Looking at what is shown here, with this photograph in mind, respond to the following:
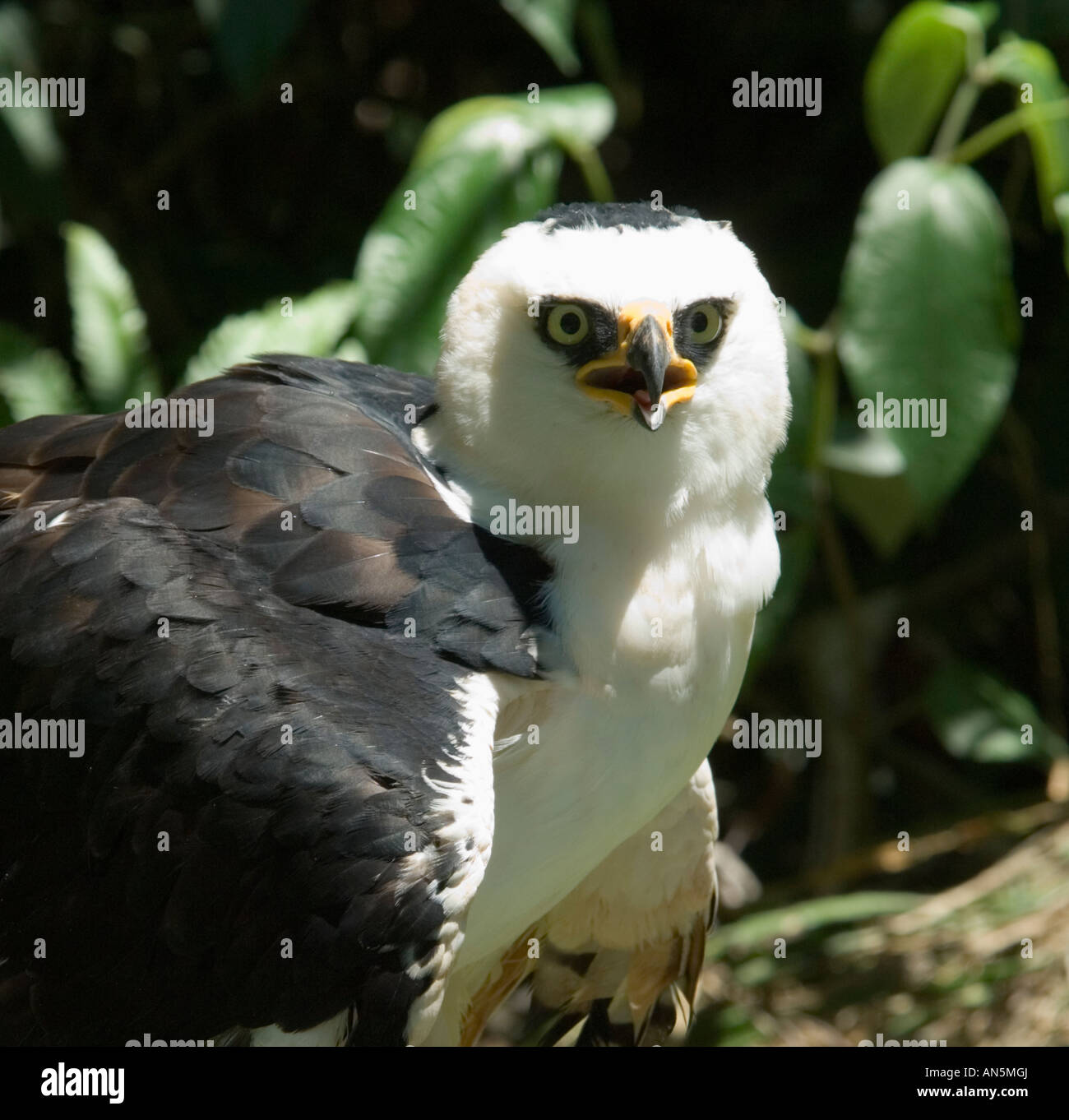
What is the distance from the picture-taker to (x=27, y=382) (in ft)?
12.6

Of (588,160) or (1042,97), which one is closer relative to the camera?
(1042,97)

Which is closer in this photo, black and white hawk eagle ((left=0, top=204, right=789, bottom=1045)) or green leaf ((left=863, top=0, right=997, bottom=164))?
black and white hawk eagle ((left=0, top=204, right=789, bottom=1045))

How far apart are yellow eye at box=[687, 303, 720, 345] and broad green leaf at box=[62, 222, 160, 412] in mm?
1862

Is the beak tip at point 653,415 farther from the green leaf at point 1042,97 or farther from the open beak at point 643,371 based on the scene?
the green leaf at point 1042,97

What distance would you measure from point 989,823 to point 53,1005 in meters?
2.98

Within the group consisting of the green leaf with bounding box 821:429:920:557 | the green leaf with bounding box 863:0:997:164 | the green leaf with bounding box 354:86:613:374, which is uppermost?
the green leaf with bounding box 863:0:997:164

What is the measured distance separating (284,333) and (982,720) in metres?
2.41

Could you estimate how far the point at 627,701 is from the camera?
8.44 feet

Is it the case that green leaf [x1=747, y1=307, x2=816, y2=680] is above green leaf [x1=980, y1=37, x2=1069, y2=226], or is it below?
below

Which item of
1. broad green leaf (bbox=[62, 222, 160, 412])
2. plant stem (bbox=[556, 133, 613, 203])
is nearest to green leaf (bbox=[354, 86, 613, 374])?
plant stem (bbox=[556, 133, 613, 203])

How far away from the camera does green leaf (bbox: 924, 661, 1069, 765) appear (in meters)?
4.37

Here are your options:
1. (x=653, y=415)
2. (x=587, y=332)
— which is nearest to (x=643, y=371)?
(x=653, y=415)

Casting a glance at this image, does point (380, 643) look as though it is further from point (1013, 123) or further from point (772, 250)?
point (772, 250)

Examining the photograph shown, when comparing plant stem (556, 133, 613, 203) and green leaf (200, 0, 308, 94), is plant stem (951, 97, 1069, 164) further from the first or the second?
green leaf (200, 0, 308, 94)
